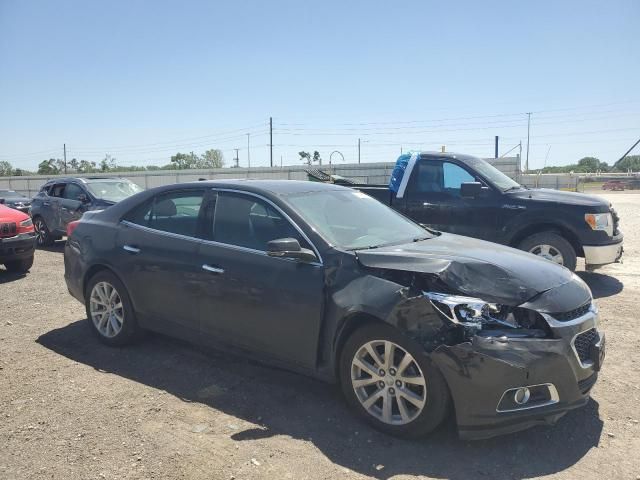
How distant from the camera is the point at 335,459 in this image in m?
3.22

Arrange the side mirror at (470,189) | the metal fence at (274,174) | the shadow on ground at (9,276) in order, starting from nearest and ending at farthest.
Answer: the side mirror at (470,189)
the shadow on ground at (9,276)
the metal fence at (274,174)

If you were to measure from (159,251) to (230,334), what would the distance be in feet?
3.56

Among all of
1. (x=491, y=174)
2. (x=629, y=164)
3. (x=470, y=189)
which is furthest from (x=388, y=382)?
(x=629, y=164)

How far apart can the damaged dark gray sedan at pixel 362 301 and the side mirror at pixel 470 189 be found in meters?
3.27

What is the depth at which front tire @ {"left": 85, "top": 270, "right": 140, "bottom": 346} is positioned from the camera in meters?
5.02

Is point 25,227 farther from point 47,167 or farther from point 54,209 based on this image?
point 47,167

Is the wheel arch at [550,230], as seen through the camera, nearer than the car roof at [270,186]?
No

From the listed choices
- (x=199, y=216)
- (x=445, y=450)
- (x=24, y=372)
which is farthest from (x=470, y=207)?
(x=24, y=372)

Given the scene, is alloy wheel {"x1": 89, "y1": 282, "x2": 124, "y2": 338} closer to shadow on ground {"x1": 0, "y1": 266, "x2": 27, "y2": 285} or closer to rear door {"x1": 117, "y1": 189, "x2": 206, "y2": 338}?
rear door {"x1": 117, "y1": 189, "x2": 206, "y2": 338}

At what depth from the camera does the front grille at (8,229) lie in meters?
8.46

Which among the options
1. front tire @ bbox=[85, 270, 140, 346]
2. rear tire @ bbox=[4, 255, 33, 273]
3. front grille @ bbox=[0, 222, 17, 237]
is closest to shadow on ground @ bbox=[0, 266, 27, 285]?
rear tire @ bbox=[4, 255, 33, 273]

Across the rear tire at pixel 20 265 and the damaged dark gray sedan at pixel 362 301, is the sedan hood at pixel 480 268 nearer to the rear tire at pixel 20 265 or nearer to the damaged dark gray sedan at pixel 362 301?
the damaged dark gray sedan at pixel 362 301

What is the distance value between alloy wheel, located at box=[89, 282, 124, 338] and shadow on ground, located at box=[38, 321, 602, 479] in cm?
20

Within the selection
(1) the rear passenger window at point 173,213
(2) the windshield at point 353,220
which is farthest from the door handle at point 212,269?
(2) the windshield at point 353,220
